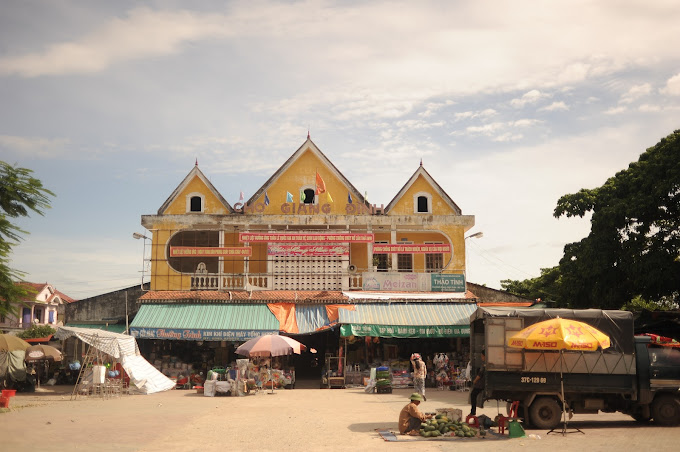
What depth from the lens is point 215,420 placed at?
15617 mm

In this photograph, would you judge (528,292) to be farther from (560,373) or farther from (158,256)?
(560,373)

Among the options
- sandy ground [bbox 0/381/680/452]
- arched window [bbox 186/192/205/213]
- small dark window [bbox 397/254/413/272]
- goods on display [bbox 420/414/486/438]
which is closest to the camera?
sandy ground [bbox 0/381/680/452]

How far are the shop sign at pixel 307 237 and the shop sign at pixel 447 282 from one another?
327cm

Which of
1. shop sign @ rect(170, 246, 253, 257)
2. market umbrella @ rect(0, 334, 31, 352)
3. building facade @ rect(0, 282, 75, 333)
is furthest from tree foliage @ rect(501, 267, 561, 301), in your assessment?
building facade @ rect(0, 282, 75, 333)

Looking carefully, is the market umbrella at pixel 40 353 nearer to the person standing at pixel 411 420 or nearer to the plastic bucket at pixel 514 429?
the person standing at pixel 411 420

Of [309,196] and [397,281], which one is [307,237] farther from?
[397,281]

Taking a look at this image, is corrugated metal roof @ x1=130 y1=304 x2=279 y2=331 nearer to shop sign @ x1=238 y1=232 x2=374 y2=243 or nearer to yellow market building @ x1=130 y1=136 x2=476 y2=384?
yellow market building @ x1=130 y1=136 x2=476 y2=384

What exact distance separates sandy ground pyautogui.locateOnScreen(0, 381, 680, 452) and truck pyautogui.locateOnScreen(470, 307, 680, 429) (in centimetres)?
51

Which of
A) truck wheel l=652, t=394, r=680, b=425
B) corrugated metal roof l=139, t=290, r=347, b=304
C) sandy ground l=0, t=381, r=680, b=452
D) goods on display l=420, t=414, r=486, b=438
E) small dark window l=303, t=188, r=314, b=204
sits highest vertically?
small dark window l=303, t=188, r=314, b=204

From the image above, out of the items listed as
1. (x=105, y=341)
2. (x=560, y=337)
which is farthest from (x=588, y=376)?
(x=105, y=341)

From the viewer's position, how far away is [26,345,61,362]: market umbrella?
25391 millimetres

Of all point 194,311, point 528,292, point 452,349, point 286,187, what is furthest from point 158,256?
point 528,292

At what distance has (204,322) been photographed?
25.8m

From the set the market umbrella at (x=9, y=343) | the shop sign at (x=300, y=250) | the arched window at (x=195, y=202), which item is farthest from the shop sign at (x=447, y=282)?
the market umbrella at (x=9, y=343)
